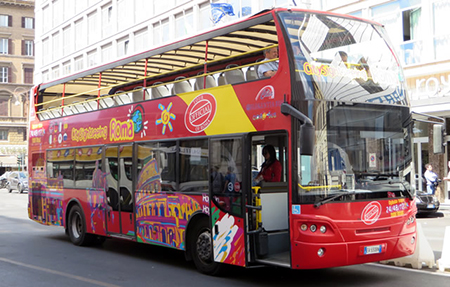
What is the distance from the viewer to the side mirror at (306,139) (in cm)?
712

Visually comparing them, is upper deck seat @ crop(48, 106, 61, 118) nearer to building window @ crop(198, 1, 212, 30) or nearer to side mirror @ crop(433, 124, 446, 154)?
side mirror @ crop(433, 124, 446, 154)

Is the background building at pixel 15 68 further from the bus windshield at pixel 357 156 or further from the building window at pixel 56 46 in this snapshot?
the bus windshield at pixel 357 156

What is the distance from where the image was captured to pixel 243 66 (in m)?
9.00

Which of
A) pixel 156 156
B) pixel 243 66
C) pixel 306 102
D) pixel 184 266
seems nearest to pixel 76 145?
pixel 156 156

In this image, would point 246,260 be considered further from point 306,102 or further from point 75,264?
point 75,264

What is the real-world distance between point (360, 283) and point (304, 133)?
2.71 metres

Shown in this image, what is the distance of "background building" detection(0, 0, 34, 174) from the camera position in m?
77.7

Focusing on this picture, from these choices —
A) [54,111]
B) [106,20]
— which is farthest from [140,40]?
[54,111]

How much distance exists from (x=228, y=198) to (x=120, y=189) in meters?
3.63

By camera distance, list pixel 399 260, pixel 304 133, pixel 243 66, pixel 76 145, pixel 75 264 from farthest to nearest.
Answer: pixel 76 145, pixel 75 264, pixel 399 260, pixel 243 66, pixel 304 133

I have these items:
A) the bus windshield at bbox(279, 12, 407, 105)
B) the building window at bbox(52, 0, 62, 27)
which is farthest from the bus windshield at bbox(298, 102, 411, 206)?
the building window at bbox(52, 0, 62, 27)

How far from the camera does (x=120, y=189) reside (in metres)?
11.7

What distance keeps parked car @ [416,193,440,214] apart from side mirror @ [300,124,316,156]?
13.4 meters

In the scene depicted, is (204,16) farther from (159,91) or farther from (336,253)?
(336,253)
